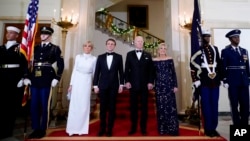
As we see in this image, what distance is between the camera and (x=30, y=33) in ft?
12.5

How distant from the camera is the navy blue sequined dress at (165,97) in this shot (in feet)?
11.9

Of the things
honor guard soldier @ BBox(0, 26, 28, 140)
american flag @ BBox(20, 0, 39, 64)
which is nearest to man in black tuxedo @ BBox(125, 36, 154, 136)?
american flag @ BBox(20, 0, 39, 64)

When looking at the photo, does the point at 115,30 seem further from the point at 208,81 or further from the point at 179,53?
the point at 208,81

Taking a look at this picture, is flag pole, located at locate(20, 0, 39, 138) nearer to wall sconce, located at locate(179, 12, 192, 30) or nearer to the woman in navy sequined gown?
the woman in navy sequined gown

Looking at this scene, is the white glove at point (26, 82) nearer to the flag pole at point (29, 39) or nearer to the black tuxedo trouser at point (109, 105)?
the flag pole at point (29, 39)

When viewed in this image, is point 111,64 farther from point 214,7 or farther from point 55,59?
point 214,7

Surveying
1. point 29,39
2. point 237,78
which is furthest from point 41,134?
point 237,78

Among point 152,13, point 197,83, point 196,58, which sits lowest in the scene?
point 197,83

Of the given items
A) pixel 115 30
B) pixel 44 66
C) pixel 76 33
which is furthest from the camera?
pixel 115 30

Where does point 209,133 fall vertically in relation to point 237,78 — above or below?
below

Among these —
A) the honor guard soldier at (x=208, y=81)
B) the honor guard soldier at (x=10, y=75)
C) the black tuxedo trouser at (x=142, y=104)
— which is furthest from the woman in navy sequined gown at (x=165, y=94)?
the honor guard soldier at (x=10, y=75)

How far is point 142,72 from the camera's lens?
358cm

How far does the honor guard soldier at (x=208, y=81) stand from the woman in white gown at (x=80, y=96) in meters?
1.80

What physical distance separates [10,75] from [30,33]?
2.68 ft
